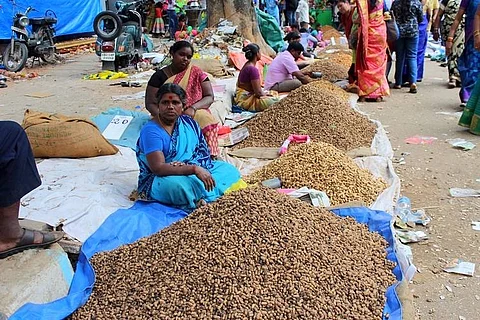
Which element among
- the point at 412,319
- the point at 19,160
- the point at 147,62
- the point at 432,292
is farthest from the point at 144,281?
the point at 147,62

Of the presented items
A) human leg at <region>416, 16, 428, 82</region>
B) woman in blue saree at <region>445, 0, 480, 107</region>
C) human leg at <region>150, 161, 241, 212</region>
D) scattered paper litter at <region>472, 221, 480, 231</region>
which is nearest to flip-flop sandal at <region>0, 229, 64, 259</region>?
human leg at <region>150, 161, 241, 212</region>

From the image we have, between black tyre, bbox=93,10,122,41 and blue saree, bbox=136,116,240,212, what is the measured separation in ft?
19.7

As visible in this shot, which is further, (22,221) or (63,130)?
(63,130)

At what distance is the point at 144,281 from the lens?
87.9 inches

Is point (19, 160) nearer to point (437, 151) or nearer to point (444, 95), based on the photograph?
point (437, 151)

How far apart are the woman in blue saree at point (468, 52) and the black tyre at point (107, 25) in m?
5.36

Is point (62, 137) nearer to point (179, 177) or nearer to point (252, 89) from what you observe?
point (179, 177)

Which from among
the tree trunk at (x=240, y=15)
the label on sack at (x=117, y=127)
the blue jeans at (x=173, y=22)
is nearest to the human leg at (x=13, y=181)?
the label on sack at (x=117, y=127)

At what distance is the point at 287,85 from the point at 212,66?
4.98 feet

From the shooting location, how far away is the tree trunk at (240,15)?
388 inches

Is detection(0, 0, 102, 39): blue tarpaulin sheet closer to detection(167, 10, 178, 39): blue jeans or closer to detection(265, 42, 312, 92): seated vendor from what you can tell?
detection(167, 10, 178, 39): blue jeans

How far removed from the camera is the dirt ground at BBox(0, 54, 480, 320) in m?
2.58

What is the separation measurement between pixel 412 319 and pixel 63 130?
8.98 feet

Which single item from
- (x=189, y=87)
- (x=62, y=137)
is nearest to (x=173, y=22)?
(x=189, y=87)
